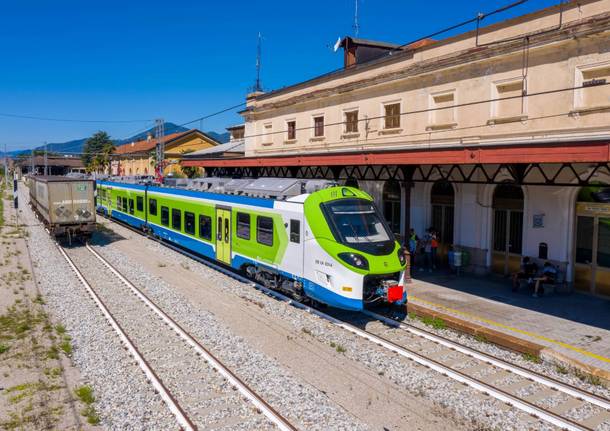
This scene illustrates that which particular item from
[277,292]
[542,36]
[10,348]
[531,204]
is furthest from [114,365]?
[542,36]

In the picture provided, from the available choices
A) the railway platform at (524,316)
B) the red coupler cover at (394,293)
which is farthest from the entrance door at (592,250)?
the red coupler cover at (394,293)

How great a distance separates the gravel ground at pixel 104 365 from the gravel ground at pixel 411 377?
381cm

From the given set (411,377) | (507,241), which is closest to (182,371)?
(411,377)

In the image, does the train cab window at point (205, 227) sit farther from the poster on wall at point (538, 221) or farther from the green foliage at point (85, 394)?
the poster on wall at point (538, 221)

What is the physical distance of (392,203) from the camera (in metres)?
20.2

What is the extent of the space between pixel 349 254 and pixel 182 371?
163 inches

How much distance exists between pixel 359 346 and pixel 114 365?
4768 millimetres

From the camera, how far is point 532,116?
48.8 ft

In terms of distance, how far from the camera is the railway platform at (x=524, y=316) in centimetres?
955

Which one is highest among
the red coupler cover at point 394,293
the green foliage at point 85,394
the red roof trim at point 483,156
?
the red roof trim at point 483,156

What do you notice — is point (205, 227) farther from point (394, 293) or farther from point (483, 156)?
point (483, 156)

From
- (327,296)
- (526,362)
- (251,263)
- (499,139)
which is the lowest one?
(526,362)

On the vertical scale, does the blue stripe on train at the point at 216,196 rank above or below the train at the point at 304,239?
above

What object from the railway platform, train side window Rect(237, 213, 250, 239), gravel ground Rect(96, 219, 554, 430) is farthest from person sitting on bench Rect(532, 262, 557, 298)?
train side window Rect(237, 213, 250, 239)
